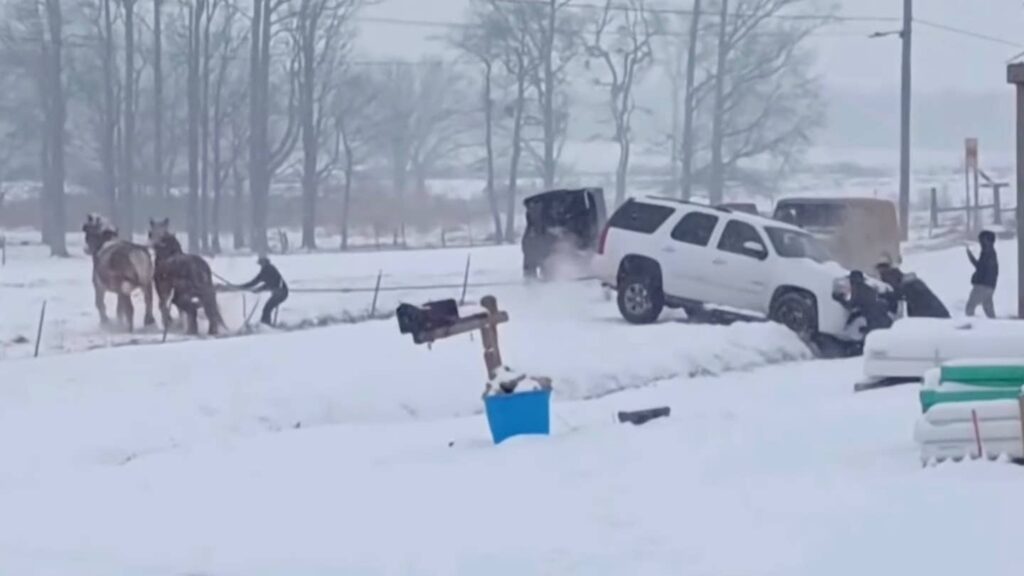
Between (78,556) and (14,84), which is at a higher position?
(14,84)

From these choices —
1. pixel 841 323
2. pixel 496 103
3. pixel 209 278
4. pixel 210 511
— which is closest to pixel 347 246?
pixel 496 103

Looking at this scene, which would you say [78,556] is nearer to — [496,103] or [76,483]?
[76,483]

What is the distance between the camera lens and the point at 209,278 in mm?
28484

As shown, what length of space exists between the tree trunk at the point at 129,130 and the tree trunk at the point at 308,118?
21.7ft

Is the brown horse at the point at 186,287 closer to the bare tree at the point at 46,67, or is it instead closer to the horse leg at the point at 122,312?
the horse leg at the point at 122,312

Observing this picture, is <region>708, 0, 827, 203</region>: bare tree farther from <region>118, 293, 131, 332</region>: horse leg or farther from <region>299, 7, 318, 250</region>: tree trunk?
<region>118, 293, 131, 332</region>: horse leg

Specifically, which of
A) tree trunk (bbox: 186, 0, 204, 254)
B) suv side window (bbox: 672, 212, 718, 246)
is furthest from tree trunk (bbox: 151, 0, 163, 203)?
suv side window (bbox: 672, 212, 718, 246)

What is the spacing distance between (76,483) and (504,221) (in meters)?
68.1

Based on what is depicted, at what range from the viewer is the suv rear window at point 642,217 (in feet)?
89.8

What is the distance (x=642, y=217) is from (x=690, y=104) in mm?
48923

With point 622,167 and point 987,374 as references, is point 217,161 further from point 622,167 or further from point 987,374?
point 987,374

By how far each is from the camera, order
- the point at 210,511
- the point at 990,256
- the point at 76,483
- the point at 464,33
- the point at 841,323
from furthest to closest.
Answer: the point at 464,33 < the point at 990,256 < the point at 841,323 < the point at 76,483 < the point at 210,511

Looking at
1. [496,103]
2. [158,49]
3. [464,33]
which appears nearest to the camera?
[158,49]

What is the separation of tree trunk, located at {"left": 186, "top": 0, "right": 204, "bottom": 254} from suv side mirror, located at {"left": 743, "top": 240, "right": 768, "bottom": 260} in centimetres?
4567
